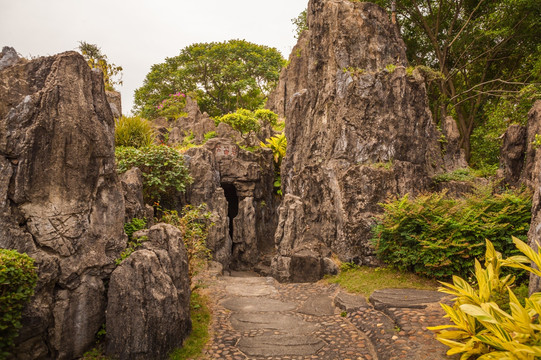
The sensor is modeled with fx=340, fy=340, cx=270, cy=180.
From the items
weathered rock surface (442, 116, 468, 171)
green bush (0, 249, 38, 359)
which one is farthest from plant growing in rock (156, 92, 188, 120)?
green bush (0, 249, 38, 359)

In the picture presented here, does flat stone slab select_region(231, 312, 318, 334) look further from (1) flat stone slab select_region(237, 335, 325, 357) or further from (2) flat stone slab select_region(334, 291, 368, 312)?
(2) flat stone slab select_region(334, 291, 368, 312)

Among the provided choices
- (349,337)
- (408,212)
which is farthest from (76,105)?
(408,212)

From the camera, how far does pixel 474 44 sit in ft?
57.9

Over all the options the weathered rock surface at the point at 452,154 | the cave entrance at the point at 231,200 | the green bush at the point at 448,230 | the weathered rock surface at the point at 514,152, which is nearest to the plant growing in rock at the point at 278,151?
the cave entrance at the point at 231,200

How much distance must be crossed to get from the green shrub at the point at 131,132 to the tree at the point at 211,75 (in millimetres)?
18291

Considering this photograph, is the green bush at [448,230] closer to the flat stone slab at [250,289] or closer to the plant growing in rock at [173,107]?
the flat stone slab at [250,289]

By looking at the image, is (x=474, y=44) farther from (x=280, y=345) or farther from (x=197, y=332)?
(x=197, y=332)

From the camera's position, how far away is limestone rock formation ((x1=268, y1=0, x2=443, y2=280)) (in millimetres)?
10758

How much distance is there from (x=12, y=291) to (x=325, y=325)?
17.8 ft

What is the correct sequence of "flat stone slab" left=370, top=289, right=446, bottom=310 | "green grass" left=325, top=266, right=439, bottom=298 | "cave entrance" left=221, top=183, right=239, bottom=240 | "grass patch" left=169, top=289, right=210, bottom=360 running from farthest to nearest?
1. "cave entrance" left=221, top=183, right=239, bottom=240
2. "green grass" left=325, top=266, right=439, bottom=298
3. "flat stone slab" left=370, top=289, right=446, bottom=310
4. "grass patch" left=169, top=289, right=210, bottom=360

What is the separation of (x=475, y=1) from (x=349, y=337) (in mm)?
18808

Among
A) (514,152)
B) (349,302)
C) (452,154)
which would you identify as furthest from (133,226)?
(452,154)

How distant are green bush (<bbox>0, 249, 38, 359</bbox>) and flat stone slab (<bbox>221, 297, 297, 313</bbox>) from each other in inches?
175

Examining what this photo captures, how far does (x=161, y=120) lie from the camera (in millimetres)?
25578
